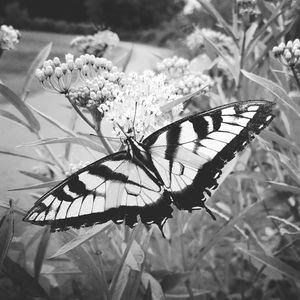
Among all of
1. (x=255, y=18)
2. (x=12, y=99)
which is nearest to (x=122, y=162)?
(x=12, y=99)

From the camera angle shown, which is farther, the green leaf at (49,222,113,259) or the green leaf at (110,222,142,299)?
the green leaf at (110,222,142,299)

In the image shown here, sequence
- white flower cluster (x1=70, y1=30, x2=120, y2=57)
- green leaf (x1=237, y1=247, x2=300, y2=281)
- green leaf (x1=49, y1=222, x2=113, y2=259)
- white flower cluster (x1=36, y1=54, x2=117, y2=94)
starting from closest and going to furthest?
green leaf (x1=49, y1=222, x2=113, y2=259), white flower cluster (x1=36, y1=54, x2=117, y2=94), green leaf (x1=237, y1=247, x2=300, y2=281), white flower cluster (x1=70, y1=30, x2=120, y2=57)

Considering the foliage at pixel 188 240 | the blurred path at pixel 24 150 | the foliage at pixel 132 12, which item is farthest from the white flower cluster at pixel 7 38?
the foliage at pixel 132 12

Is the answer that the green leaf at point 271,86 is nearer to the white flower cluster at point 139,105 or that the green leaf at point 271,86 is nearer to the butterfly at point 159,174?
the butterfly at point 159,174

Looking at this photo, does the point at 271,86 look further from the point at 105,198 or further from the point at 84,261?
the point at 84,261

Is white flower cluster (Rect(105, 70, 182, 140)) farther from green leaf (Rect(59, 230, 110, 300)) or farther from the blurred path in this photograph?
the blurred path

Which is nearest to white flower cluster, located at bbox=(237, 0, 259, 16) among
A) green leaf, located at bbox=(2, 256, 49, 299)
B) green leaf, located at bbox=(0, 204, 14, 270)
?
green leaf, located at bbox=(0, 204, 14, 270)

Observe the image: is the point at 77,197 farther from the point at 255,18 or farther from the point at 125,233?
the point at 255,18

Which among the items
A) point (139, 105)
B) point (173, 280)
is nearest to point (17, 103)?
point (139, 105)
